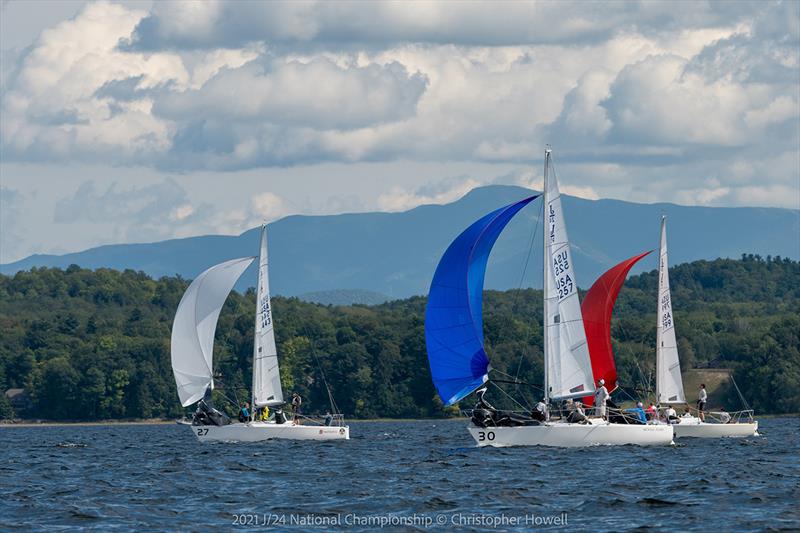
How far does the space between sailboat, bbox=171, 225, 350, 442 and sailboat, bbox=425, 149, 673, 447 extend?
49.3 ft

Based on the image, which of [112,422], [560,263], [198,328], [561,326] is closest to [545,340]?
[561,326]

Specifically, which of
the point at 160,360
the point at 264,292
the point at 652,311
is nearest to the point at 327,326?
the point at 160,360

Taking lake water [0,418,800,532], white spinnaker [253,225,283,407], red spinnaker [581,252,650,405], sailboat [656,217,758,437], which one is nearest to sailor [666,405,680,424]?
sailboat [656,217,758,437]

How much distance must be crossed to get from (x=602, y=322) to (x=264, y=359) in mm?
14164

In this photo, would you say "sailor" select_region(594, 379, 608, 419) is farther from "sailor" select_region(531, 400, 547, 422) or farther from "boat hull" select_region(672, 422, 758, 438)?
"boat hull" select_region(672, 422, 758, 438)

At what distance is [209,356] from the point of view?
211 ft

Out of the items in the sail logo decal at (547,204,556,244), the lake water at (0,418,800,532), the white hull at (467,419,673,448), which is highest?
the sail logo decal at (547,204,556,244)

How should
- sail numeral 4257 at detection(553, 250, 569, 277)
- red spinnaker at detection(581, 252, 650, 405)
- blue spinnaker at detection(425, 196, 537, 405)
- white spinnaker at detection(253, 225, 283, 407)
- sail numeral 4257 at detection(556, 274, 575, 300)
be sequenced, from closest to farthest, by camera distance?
blue spinnaker at detection(425, 196, 537, 405) < sail numeral 4257 at detection(556, 274, 575, 300) < sail numeral 4257 at detection(553, 250, 569, 277) < red spinnaker at detection(581, 252, 650, 405) < white spinnaker at detection(253, 225, 283, 407)

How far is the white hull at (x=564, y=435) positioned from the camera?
162 ft

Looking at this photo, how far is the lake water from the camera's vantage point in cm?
3275

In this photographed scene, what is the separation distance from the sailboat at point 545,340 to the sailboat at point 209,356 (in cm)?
1504

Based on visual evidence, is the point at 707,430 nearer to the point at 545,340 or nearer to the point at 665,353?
the point at 665,353

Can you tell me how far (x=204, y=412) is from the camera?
63.9 metres

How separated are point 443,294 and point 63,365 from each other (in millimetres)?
86703
